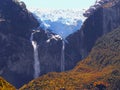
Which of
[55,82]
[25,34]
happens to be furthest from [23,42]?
[55,82]

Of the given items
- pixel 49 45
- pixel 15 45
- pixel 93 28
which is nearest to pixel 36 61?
pixel 49 45

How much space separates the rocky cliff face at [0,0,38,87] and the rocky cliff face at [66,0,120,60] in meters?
18.6

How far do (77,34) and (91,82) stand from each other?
67.2 m

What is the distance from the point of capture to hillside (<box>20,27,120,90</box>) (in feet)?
338

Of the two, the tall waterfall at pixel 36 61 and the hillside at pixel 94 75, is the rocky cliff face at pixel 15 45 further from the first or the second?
the hillside at pixel 94 75

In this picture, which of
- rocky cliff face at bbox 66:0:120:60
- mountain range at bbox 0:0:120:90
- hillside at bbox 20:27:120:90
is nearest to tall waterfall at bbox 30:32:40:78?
mountain range at bbox 0:0:120:90

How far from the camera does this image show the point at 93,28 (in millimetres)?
167250

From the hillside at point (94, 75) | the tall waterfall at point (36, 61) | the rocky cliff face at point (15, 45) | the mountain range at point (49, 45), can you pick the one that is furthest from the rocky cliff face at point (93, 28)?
the hillside at point (94, 75)

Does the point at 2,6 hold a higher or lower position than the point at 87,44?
higher

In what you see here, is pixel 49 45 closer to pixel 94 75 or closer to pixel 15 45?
pixel 15 45

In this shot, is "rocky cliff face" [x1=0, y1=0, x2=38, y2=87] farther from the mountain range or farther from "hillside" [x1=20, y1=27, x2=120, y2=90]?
"hillside" [x1=20, y1=27, x2=120, y2=90]

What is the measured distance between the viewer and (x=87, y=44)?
166750 mm

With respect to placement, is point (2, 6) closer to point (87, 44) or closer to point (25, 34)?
point (25, 34)

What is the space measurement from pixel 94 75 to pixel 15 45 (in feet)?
163
